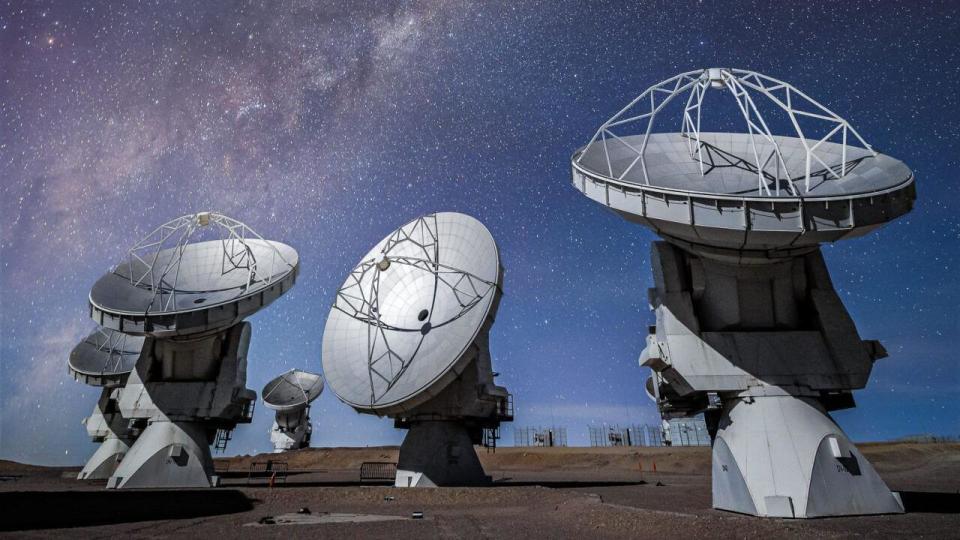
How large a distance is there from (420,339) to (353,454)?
44.4m

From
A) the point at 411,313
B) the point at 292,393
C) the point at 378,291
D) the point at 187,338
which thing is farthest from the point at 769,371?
the point at 292,393

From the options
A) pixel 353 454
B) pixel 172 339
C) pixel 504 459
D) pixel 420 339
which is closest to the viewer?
pixel 420 339

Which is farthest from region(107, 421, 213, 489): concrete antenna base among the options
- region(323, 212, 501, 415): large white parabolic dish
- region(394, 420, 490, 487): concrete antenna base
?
region(394, 420, 490, 487): concrete antenna base

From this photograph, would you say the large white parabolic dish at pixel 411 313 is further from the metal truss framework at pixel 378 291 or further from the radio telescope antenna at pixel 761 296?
the radio telescope antenna at pixel 761 296

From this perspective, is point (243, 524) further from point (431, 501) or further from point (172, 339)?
point (172, 339)

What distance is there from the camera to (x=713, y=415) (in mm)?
17016

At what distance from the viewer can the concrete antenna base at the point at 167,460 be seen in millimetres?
25500

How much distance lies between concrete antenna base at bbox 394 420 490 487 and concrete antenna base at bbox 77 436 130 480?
2250 cm

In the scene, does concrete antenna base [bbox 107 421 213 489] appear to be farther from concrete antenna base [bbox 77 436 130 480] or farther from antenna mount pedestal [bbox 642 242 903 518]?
antenna mount pedestal [bbox 642 242 903 518]

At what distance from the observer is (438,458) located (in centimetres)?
2298

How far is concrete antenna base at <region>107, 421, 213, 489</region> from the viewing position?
83.7ft

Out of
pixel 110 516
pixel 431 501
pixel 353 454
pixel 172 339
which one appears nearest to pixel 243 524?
pixel 110 516

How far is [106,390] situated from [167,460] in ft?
52.2

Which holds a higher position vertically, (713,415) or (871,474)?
(713,415)
